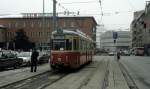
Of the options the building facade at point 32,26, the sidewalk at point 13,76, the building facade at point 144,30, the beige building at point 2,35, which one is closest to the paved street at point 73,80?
the sidewalk at point 13,76

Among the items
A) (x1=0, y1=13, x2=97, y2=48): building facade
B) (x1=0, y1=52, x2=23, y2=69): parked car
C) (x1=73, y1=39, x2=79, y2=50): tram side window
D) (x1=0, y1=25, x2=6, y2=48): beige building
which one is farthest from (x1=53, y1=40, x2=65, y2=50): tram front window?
(x1=0, y1=25, x2=6, y2=48): beige building

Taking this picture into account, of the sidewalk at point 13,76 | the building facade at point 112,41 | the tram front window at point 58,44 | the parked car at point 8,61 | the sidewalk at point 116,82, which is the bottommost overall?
the sidewalk at point 116,82

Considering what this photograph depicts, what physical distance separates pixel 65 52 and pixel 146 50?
9342 cm

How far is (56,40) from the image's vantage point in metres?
28.0

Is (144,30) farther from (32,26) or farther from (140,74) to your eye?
(140,74)

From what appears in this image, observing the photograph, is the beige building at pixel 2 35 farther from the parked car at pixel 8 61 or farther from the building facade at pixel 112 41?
the parked car at pixel 8 61

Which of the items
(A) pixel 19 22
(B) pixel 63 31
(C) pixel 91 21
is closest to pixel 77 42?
(B) pixel 63 31

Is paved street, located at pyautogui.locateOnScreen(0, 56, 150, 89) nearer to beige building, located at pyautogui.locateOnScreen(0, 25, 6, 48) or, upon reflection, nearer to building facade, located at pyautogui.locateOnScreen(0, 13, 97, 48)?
building facade, located at pyautogui.locateOnScreen(0, 13, 97, 48)

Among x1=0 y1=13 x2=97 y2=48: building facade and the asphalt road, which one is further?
x1=0 y1=13 x2=97 y2=48: building facade

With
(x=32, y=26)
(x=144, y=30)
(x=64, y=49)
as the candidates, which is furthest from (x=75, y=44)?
(x=144, y=30)

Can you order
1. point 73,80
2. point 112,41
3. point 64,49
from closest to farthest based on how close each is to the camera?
point 73,80
point 64,49
point 112,41

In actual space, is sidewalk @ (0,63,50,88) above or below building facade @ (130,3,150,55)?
below

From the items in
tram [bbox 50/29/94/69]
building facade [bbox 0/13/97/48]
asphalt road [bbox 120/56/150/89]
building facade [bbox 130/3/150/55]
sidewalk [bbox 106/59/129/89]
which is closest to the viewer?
sidewalk [bbox 106/59/129/89]

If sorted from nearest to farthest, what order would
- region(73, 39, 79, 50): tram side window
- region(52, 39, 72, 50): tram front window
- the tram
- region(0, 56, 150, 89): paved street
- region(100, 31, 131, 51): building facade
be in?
region(0, 56, 150, 89): paved street → the tram → region(52, 39, 72, 50): tram front window → region(73, 39, 79, 50): tram side window → region(100, 31, 131, 51): building facade
